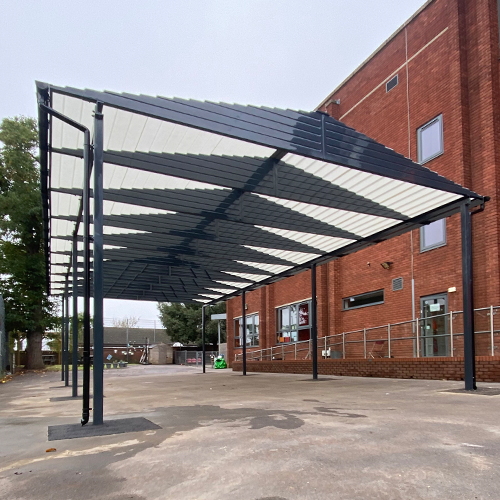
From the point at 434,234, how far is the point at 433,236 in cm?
8

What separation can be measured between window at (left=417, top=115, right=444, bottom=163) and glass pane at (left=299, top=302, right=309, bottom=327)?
1005 centimetres

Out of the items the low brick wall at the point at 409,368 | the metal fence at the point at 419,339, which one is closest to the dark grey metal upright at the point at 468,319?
the low brick wall at the point at 409,368

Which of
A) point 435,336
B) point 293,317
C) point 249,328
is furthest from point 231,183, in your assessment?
point 249,328

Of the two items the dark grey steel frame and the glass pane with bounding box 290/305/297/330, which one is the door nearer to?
the dark grey steel frame

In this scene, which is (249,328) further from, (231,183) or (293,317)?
(231,183)

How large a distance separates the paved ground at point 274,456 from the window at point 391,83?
557 inches

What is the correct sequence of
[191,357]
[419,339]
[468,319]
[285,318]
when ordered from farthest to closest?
[191,357] < [285,318] < [419,339] < [468,319]

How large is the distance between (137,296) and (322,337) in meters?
9.40

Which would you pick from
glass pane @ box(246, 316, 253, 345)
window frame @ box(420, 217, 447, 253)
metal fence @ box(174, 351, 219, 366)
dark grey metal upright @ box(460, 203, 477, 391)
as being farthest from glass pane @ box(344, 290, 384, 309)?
metal fence @ box(174, 351, 219, 366)

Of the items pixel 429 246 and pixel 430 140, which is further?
pixel 430 140

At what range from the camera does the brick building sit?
44.8ft

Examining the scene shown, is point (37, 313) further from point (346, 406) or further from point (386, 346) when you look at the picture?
point (346, 406)

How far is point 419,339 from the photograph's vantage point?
13.7 metres

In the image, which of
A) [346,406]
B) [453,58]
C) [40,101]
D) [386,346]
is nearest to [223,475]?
[346,406]
